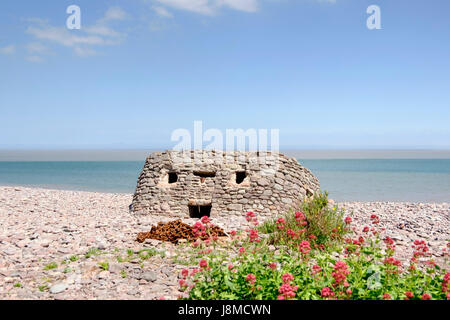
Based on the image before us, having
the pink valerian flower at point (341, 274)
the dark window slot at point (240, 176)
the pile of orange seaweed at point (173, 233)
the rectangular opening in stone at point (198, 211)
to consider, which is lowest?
the rectangular opening in stone at point (198, 211)

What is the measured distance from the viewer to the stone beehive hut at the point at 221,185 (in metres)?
11.7

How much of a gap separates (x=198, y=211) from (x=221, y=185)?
1347 mm

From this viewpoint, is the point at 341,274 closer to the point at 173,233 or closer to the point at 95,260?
the point at 95,260

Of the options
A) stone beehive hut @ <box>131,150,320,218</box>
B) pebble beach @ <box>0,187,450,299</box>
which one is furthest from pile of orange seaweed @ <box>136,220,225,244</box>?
stone beehive hut @ <box>131,150,320,218</box>

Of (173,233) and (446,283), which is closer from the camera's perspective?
(446,283)

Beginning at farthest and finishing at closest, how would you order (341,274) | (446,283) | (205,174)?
1. (205,174)
2. (446,283)
3. (341,274)

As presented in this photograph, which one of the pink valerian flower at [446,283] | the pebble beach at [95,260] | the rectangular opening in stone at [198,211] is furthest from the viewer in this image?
the rectangular opening in stone at [198,211]

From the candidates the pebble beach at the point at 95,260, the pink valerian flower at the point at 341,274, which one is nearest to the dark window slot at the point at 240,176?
the pebble beach at the point at 95,260

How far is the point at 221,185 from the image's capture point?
1203cm

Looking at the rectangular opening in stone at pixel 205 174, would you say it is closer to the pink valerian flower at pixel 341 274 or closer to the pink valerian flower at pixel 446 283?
the pink valerian flower at pixel 341 274

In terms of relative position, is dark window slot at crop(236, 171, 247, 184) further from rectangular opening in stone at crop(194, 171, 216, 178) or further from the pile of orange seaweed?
the pile of orange seaweed

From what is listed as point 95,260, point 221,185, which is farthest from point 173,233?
point 221,185
